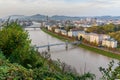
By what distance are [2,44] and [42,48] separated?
9021mm

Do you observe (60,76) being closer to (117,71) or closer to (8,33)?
(117,71)

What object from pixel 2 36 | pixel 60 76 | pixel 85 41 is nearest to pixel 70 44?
pixel 85 41

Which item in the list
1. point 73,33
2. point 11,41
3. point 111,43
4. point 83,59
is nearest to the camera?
point 11,41

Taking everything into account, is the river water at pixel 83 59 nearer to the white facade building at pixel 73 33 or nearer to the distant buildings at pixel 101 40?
the distant buildings at pixel 101 40

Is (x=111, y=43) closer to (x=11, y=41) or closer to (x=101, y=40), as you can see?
(x=101, y=40)

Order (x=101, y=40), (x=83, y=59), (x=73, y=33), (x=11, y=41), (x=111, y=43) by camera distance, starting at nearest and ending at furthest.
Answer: (x=11, y=41) → (x=83, y=59) → (x=111, y=43) → (x=101, y=40) → (x=73, y=33)

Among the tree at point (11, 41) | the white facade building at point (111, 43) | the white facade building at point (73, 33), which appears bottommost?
the white facade building at point (73, 33)

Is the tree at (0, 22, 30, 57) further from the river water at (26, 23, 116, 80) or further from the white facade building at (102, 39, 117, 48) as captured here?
the white facade building at (102, 39, 117, 48)

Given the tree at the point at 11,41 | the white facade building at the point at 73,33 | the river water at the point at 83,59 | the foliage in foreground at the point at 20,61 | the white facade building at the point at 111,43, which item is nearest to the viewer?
the foliage in foreground at the point at 20,61

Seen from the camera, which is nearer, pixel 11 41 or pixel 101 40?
pixel 11 41

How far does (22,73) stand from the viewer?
3.75ft

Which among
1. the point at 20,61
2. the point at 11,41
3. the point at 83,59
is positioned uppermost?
the point at 11,41

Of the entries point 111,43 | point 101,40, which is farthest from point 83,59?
point 101,40

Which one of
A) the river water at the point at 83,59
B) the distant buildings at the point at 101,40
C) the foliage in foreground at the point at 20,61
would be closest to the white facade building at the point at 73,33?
the distant buildings at the point at 101,40
